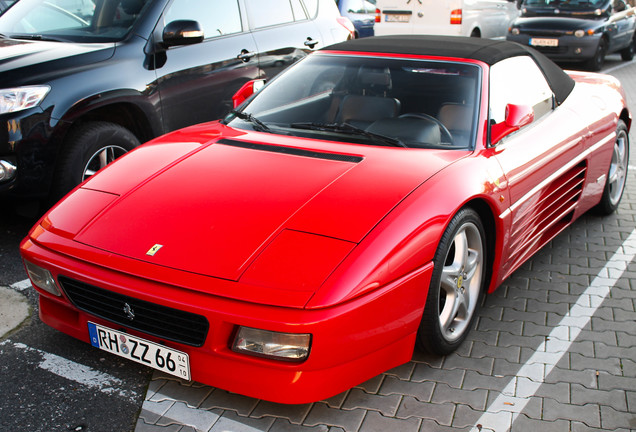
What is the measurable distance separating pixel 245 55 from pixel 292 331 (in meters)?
3.91

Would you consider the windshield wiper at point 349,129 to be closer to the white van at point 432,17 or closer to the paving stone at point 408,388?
the paving stone at point 408,388

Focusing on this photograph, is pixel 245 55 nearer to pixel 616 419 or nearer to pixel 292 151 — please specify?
pixel 292 151

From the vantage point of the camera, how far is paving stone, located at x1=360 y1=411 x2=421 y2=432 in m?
2.74

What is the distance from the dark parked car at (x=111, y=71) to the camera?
14.5ft

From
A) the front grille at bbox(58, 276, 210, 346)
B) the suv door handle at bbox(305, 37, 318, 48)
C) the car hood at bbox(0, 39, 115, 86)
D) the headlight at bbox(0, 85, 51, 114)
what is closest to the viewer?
the front grille at bbox(58, 276, 210, 346)

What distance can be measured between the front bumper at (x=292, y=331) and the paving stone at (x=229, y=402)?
225 mm

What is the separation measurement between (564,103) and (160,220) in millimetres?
2822

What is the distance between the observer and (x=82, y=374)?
3.07 metres

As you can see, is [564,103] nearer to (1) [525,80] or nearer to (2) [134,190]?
(1) [525,80]

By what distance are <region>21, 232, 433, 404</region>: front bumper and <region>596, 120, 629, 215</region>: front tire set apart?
292cm

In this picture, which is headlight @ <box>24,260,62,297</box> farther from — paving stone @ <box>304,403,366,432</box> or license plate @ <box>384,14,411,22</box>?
license plate @ <box>384,14,411,22</box>

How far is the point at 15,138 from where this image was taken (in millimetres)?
4316

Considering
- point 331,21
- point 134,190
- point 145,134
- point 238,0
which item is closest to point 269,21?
point 238,0

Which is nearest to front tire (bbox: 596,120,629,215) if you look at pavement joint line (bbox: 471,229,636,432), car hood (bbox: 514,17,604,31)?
pavement joint line (bbox: 471,229,636,432)
